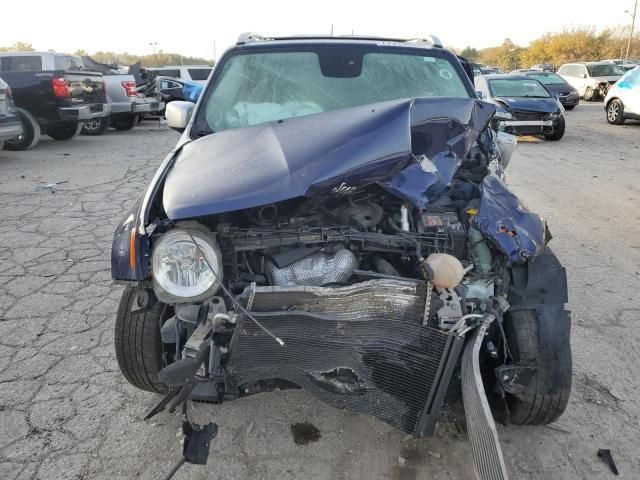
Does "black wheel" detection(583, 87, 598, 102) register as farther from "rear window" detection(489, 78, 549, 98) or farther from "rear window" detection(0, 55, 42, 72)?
"rear window" detection(0, 55, 42, 72)

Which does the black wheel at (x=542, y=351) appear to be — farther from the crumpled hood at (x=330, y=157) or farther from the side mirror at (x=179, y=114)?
the side mirror at (x=179, y=114)

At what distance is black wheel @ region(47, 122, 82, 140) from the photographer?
11594 millimetres

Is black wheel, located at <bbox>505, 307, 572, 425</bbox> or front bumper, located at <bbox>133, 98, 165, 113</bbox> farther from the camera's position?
front bumper, located at <bbox>133, 98, 165, 113</bbox>

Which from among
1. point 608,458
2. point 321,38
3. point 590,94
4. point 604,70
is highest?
point 604,70

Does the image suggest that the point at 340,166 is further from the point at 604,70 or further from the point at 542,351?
the point at 604,70

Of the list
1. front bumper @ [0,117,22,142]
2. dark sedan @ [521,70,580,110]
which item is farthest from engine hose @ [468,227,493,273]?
dark sedan @ [521,70,580,110]

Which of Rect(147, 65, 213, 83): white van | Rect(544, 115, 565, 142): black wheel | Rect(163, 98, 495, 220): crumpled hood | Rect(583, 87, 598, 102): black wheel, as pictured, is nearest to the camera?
Rect(163, 98, 495, 220): crumpled hood

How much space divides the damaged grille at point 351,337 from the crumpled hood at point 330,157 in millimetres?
444

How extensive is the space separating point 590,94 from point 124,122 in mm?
18674

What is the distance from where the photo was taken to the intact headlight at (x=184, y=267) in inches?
83.6

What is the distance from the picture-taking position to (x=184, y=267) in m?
2.16

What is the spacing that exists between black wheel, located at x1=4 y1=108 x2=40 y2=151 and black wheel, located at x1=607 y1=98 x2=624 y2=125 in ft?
45.7

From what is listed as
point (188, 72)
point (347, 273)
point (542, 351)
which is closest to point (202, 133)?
point (347, 273)

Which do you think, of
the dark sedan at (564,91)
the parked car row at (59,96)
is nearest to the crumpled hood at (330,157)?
the parked car row at (59,96)
